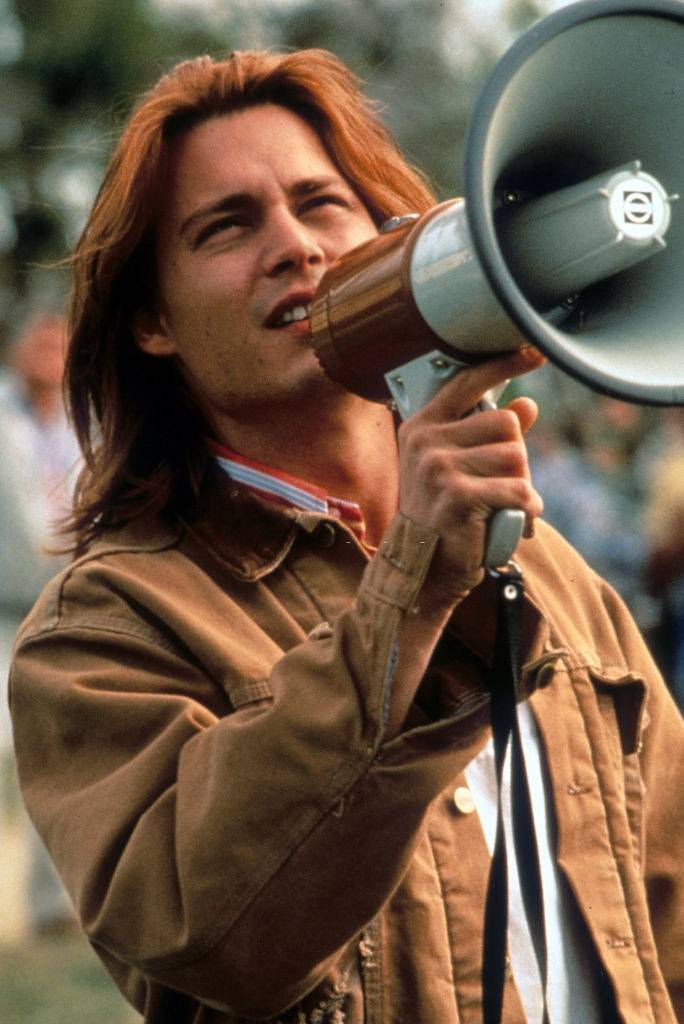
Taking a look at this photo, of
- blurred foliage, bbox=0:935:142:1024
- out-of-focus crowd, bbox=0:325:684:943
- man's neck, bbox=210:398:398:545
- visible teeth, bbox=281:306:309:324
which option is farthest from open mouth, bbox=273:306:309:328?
blurred foliage, bbox=0:935:142:1024

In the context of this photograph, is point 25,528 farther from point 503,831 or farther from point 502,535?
point 502,535

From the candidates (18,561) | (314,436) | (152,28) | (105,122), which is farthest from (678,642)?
(152,28)

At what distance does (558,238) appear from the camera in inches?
83.3

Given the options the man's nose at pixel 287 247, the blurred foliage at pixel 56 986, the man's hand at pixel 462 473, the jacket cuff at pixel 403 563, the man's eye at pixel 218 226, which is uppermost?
the man's eye at pixel 218 226

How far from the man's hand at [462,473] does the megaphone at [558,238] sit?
29 mm

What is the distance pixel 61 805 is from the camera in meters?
2.39

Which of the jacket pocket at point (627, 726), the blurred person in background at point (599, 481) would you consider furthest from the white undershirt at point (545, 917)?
the blurred person in background at point (599, 481)

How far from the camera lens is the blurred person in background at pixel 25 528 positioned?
6.03 m

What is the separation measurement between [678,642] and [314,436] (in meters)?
3.31

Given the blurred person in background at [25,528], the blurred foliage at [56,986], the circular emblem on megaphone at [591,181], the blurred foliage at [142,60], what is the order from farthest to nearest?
the blurred foliage at [142,60], the blurred person in background at [25,528], the blurred foliage at [56,986], the circular emblem on megaphone at [591,181]

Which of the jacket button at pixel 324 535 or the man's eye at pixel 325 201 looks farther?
the man's eye at pixel 325 201

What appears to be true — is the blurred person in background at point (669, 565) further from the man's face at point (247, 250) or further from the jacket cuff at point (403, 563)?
the jacket cuff at point (403, 563)

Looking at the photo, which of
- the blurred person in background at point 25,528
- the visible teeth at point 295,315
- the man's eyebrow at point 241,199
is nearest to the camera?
the visible teeth at point 295,315

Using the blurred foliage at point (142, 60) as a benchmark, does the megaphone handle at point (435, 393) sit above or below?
below
